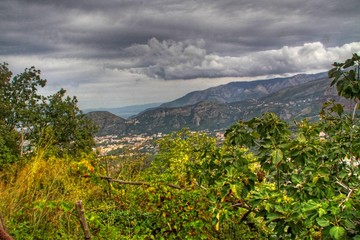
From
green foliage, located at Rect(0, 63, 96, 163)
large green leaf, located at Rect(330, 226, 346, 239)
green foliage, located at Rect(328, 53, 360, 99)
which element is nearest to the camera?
large green leaf, located at Rect(330, 226, 346, 239)

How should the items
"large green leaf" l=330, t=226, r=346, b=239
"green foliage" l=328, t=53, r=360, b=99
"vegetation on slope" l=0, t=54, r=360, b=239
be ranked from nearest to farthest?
"large green leaf" l=330, t=226, r=346, b=239
"vegetation on slope" l=0, t=54, r=360, b=239
"green foliage" l=328, t=53, r=360, b=99

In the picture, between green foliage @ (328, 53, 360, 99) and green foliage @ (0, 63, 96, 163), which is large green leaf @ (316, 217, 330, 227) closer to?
green foliage @ (328, 53, 360, 99)

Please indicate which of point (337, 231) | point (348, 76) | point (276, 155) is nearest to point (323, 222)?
point (337, 231)

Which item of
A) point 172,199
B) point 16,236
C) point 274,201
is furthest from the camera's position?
point 172,199

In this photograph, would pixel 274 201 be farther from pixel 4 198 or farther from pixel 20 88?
pixel 20 88

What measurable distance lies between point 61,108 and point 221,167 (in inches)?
1023

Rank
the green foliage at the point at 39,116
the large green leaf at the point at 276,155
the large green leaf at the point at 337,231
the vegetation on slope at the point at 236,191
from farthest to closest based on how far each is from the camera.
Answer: the green foliage at the point at 39,116, the large green leaf at the point at 276,155, the vegetation on slope at the point at 236,191, the large green leaf at the point at 337,231

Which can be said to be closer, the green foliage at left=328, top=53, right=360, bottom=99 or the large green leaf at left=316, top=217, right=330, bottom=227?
the large green leaf at left=316, top=217, right=330, bottom=227

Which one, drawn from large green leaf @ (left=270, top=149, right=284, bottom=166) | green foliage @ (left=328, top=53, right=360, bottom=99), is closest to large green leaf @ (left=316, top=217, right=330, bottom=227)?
large green leaf @ (left=270, top=149, right=284, bottom=166)

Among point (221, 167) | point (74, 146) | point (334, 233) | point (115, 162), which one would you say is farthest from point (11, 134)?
point (334, 233)

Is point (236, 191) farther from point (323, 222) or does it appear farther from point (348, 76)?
point (348, 76)

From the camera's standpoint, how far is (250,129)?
3.71 metres

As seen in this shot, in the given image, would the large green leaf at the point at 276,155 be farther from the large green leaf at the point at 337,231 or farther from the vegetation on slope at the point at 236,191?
the large green leaf at the point at 337,231

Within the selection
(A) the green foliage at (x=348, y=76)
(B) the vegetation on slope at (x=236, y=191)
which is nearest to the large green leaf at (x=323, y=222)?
(B) the vegetation on slope at (x=236, y=191)
